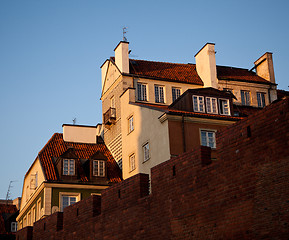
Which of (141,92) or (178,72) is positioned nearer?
(141,92)

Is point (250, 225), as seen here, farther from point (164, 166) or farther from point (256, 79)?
point (256, 79)

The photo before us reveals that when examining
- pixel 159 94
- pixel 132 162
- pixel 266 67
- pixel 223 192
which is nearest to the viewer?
pixel 223 192

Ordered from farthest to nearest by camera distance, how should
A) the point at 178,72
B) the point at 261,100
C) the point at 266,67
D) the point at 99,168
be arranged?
the point at 266,67 < the point at 261,100 < the point at 178,72 < the point at 99,168

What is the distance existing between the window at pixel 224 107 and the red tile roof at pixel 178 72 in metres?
8.09

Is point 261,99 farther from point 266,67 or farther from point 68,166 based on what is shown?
point 68,166

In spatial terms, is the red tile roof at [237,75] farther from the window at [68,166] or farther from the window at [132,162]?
the window at [68,166]

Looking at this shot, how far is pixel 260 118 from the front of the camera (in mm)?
10938

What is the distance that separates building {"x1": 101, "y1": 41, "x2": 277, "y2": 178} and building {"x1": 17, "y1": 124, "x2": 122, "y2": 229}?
4.46ft

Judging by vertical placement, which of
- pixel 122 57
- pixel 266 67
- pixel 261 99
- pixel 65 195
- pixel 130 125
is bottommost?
pixel 65 195

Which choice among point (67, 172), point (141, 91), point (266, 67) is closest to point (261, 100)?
point (266, 67)

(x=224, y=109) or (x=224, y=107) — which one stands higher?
(x=224, y=107)

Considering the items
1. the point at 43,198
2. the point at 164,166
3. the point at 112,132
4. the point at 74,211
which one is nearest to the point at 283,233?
the point at 164,166

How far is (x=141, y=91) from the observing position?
131 feet

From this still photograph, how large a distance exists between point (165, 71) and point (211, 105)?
34.2ft
